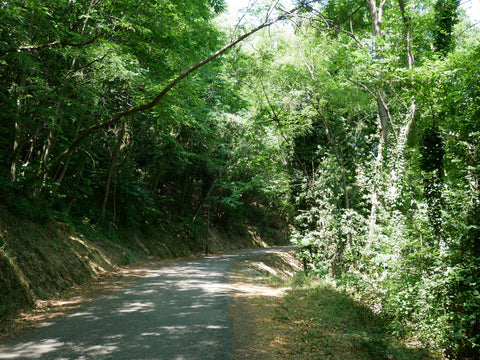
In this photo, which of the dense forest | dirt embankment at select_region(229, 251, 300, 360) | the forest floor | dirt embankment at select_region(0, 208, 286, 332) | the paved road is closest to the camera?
the paved road

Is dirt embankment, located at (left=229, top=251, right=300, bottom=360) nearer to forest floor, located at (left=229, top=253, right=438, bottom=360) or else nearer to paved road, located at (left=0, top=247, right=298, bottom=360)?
forest floor, located at (left=229, top=253, right=438, bottom=360)

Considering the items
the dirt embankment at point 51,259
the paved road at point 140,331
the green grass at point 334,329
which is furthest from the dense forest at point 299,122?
the paved road at point 140,331

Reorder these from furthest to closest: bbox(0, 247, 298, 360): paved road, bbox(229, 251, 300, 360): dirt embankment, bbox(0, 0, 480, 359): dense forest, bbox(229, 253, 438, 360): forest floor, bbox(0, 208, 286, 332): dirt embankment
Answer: bbox(0, 208, 286, 332): dirt embankment < bbox(0, 0, 480, 359): dense forest < bbox(229, 253, 438, 360): forest floor < bbox(229, 251, 300, 360): dirt embankment < bbox(0, 247, 298, 360): paved road

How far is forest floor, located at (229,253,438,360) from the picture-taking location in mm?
4996

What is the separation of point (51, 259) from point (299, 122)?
10713 mm

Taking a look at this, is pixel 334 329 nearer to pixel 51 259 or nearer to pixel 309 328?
pixel 309 328

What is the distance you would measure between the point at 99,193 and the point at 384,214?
13369 millimetres

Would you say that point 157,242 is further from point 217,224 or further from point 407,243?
point 407,243

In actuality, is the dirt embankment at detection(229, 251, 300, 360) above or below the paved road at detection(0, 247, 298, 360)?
below

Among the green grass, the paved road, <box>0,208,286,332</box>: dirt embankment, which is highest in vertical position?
<box>0,208,286,332</box>: dirt embankment

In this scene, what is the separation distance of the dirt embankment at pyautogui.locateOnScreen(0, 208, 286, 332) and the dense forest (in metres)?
0.70

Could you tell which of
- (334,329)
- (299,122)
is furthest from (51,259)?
(299,122)

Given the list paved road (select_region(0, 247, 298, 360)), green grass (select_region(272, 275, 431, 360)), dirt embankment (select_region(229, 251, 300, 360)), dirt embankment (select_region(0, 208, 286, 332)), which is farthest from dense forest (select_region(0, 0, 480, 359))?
paved road (select_region(0, 247, 298, 360))

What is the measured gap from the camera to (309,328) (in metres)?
6.21
